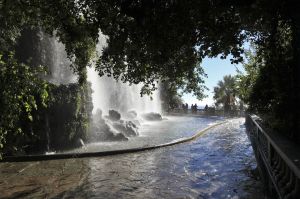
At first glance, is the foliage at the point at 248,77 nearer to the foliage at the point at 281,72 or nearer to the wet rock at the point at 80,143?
the foliage at the point at 281,72

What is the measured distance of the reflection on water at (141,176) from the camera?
32.5ft

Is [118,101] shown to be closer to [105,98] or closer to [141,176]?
[105,98]

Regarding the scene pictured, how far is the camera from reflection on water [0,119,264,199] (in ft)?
32.5

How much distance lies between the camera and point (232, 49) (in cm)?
969

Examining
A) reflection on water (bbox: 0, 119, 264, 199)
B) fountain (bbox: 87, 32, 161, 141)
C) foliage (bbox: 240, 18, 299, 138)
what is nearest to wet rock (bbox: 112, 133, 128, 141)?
fountain (bbox: 87, 32, 161, 141)

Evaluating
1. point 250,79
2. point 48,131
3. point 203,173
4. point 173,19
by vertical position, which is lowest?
point 203,173

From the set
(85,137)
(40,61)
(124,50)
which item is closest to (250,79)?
(124,50)

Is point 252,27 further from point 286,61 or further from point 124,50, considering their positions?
point 124,50

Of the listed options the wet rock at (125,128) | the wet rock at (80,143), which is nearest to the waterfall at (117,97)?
the wet rock at (125,128)

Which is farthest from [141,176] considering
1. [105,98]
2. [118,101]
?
[118,101]

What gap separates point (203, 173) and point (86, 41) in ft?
20.7

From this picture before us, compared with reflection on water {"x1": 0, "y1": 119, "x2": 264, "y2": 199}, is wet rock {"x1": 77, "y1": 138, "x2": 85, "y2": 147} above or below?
above

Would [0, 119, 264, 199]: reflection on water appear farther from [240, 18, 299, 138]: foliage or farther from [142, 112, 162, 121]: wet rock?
[142, 112, 162, 121]: wet rock

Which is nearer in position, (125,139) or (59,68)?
(125,139)
